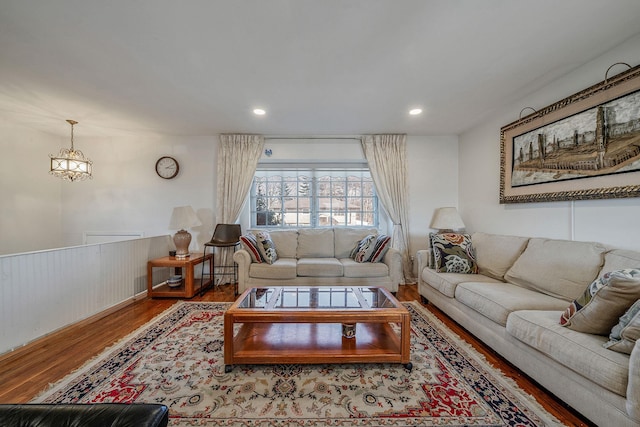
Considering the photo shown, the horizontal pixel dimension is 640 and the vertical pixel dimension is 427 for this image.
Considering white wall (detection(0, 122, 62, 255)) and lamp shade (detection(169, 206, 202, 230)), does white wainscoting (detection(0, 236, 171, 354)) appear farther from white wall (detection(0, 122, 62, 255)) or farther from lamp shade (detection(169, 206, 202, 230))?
white wall (detection(0, 122, 62, 255))

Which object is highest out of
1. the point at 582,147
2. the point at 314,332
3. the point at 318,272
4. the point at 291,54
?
the point at 291,54

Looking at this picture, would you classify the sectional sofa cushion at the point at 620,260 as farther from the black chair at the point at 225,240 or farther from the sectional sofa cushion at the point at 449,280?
the black chair at the point at 225,240

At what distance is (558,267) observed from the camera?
196 centimetres

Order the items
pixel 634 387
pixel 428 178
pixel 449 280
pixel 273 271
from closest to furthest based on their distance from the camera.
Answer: pixel 634 387 → pixel 449 280 → pixel 273 271 → pixel 428 178

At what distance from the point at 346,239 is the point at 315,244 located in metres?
0.48

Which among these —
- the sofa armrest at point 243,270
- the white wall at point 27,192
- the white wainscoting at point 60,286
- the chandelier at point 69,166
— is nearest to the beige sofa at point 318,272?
the sofa armrest at point 243,270

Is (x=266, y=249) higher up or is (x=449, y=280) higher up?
(x=266, y=249)

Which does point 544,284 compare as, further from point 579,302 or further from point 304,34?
point 304,34

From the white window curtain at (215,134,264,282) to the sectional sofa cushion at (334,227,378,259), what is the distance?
163cm

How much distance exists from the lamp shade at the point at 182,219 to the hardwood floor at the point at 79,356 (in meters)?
1.04

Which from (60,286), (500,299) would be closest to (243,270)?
(60,286)

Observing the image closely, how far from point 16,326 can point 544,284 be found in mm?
4347

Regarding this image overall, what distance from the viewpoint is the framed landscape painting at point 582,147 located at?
1.74 meters

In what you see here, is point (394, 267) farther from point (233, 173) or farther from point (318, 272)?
point (233, 173)
